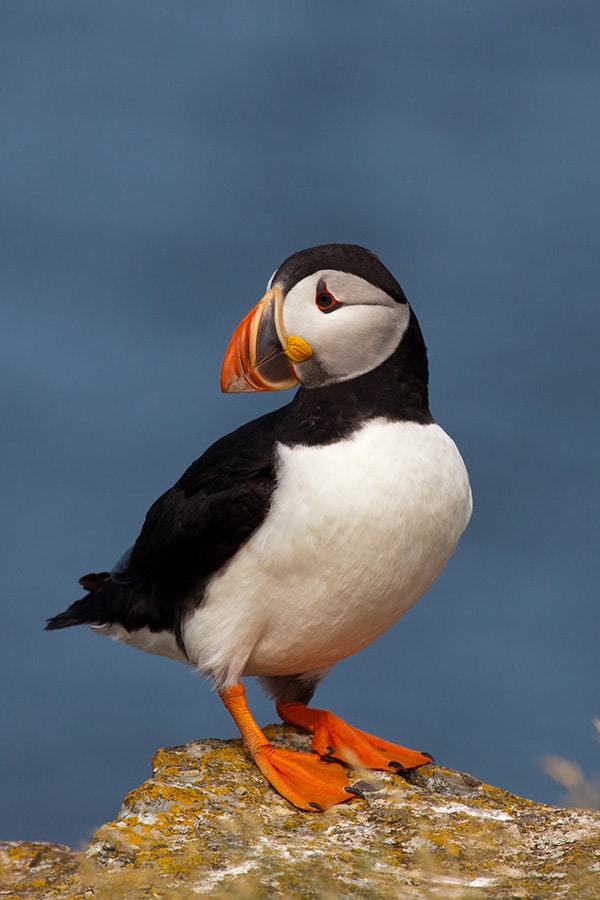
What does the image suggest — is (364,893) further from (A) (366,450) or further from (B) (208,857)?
(A) (366,450)

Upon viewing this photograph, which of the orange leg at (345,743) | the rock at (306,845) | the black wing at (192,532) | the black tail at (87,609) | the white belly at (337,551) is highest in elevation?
the black tail at (87,609)

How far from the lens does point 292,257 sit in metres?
4.25

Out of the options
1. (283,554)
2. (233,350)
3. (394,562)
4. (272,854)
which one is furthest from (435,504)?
(272,854)

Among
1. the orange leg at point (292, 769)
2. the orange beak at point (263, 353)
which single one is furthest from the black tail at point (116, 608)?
the orange beak at point (263, 353)

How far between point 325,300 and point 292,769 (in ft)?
4.98

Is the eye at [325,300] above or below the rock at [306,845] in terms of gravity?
above

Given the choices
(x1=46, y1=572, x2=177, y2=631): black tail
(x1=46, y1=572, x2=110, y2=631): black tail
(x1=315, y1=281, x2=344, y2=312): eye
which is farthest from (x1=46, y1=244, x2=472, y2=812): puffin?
(x1=46, y1=572, x2=110, y2=631): black tail

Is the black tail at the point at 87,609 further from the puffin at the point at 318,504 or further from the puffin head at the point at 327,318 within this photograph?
the puffin head at the point at 327,318

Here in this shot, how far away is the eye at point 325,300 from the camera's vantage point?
164 inches

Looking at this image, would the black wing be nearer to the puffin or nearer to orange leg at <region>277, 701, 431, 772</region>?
the puffin

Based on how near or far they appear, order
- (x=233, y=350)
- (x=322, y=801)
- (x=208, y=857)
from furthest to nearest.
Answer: (x=233, y=350), (x=322, y=801), (x=208, y=857)

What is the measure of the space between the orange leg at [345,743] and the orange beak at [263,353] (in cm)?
123

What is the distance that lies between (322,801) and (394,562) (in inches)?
30.5

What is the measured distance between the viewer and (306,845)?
366 cm
